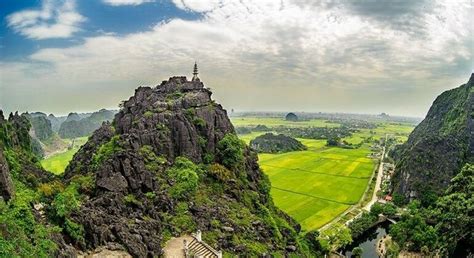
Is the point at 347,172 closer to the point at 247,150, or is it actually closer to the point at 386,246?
the point at 386,246

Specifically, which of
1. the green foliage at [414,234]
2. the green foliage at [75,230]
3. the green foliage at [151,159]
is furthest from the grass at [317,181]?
the green foliage at [75,230]

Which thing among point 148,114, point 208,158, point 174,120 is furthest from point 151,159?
point 148,114

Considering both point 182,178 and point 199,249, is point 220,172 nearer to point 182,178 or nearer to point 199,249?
point 182,178

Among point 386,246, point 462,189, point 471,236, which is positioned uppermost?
point 462,189

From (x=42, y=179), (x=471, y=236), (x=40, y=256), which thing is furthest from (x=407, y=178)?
(x=40, y=256)

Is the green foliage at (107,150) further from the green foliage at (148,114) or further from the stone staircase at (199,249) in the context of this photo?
the stone staircase at (199,249)

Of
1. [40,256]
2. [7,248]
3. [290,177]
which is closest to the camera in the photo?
[7,248]
